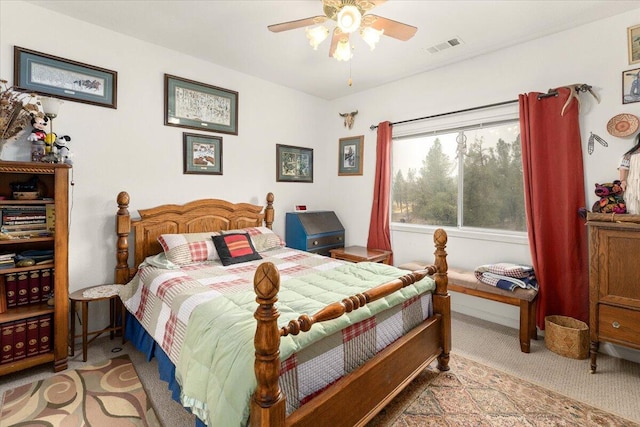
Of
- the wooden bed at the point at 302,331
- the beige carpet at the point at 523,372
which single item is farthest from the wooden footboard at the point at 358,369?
the beige carpet at the point at 523,372

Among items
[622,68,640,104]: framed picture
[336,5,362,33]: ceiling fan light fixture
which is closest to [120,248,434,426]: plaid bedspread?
[336,5,362,33]: ceiling fan light fixture

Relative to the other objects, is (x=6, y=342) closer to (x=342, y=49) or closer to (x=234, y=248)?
(x=234, y=248)

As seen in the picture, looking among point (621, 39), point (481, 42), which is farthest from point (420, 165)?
point (621, 39)

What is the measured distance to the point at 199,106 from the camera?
10.9 feet

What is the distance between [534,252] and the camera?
277 centimetres

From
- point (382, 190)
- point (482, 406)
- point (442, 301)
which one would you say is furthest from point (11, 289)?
point (382, 190)

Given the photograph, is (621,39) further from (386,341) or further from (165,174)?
(165,174)

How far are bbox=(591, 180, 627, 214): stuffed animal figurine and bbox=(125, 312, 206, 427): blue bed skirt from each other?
3.12m

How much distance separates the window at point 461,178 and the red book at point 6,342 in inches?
149

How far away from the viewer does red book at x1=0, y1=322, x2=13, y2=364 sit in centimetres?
209

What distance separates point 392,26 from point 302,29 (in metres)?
1.02

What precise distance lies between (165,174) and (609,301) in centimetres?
392

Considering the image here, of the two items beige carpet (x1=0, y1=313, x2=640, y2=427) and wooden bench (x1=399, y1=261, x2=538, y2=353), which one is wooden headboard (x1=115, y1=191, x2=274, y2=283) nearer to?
beige carpet (x1=0, y1=313, x2=640, y2=427)

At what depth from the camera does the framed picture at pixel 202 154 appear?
3.25 metres
